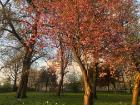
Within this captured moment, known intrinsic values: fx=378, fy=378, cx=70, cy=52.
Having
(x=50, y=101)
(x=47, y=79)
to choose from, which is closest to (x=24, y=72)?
(x=50, y=101)

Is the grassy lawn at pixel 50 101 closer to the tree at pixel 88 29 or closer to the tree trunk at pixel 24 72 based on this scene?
the tree trunk at pixel 24 72

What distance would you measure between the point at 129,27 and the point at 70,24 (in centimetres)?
956

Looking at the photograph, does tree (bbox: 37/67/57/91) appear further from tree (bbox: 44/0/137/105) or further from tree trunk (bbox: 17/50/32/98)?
tree (bbox: 44/0/137/105)

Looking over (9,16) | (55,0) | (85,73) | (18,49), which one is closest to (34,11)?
(55,0)

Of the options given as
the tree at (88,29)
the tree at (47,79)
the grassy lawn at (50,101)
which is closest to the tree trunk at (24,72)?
the grassy lawn at (50,101)

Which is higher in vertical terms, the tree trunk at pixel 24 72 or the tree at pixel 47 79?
the tree at pixel 47 79

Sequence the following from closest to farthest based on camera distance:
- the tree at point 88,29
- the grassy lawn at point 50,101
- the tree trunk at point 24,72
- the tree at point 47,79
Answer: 1. the tree at point 88,29
2. the grassy lawn at point 50,101
3. the tree trunk at point 24,72
4. the tree at point 47,79

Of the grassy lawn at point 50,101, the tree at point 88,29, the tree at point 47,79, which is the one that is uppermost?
the tree at point 47,79

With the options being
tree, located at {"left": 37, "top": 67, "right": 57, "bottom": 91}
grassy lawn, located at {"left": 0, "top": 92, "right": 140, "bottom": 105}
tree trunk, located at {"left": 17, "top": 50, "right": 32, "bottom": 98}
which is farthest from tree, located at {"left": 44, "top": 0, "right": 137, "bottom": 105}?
tree, located at {"left": 37, "top": 67, "right": 57, "bottom": 91}

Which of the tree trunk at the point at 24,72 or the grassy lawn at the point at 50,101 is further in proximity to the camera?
the tree trunk at the point at 24,72

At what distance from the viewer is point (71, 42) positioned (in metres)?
22.5

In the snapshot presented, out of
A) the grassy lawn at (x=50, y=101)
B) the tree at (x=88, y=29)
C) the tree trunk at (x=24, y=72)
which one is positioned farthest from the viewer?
the tree trunk at (x=24, y=72)

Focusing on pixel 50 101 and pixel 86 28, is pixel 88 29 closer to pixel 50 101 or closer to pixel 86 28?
pixel 86 28

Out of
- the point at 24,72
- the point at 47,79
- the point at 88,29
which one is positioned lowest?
the point at 88,29
